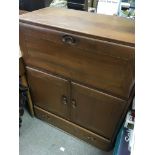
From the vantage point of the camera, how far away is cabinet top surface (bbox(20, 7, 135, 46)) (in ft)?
2.86

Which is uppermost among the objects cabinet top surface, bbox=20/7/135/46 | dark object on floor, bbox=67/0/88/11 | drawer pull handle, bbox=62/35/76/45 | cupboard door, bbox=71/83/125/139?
dark object on floor, bbox=67/0/88/11

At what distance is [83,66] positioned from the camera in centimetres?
102

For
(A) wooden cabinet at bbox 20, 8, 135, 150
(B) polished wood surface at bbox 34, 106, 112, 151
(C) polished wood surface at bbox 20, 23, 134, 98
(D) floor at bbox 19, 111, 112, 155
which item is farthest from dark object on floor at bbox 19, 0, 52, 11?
(D) floor at bbox 19, 111, 112, 155

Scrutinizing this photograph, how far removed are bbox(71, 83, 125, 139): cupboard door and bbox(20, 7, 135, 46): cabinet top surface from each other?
362 mm

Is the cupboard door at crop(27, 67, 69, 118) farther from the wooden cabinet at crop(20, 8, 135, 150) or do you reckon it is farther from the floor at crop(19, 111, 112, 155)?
the floor at crop(19, 111, 112, 155)

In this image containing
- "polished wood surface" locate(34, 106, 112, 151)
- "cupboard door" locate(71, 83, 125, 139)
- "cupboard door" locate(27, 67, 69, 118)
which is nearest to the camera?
"cupboard door" locate(71, 83, 125, 139)

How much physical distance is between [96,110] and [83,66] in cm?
33

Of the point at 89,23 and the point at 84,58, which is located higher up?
the point at 89,23

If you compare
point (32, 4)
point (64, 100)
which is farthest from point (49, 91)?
point (32, 4)

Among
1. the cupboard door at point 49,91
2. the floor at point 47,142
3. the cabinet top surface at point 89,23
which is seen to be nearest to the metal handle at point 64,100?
the cupboard door at point 49,91

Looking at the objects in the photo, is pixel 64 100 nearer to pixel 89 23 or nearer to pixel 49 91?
pixel 49 91

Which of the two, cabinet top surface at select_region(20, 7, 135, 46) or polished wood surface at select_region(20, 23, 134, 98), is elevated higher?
cabinet top surface at select_region(20, 7, 135, 46)
